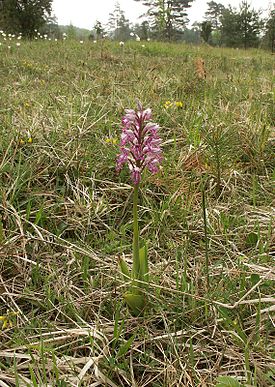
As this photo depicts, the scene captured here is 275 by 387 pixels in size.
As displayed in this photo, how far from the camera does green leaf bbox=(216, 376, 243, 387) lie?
1.31m

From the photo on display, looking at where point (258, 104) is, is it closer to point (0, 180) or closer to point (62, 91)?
point (62, 91)

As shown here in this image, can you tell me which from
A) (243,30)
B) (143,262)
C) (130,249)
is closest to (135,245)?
(143,262)

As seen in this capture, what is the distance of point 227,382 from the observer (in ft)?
4.34

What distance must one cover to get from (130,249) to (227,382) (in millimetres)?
915

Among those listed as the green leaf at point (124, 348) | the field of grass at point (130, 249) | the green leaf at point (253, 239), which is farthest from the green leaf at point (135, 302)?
the green leaf at point (253, 239)

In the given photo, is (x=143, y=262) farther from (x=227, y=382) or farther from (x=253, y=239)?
(x=253, y=239)

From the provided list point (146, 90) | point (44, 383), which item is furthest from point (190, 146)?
point (44, 383)

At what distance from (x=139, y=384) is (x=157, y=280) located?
489 millimetres

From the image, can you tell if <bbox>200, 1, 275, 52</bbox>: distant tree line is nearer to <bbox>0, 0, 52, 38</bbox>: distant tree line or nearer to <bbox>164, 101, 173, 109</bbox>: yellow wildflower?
<bbox>0, 0, 52, 38</bbox>: distant tree line

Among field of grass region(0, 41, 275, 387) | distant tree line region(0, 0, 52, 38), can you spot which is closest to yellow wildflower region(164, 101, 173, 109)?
field of grass region(0, 41, 275, 387)

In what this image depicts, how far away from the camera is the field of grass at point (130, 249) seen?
1.48 metres

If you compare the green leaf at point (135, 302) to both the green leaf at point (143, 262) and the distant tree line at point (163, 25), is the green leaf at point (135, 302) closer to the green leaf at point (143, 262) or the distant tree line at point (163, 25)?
the green leaf at point (143, 262)

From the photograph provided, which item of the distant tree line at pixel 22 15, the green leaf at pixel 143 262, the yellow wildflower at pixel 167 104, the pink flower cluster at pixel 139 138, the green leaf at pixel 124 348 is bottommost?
the green leaf at pixel 124 348

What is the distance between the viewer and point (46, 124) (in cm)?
315
